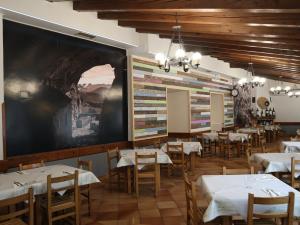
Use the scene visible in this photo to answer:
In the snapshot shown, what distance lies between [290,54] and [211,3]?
3.72 m

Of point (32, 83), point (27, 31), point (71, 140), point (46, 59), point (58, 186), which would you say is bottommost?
point (58, 186)

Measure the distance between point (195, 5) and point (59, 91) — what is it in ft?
10.3

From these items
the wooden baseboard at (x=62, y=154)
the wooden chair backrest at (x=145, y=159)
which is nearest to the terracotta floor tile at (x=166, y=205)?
the wooden chair backrest at (x=145, y=159)

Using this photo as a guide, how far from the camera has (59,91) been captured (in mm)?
5809

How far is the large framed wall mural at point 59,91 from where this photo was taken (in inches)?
196

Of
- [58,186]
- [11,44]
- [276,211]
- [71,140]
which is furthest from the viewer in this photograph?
[71,140]

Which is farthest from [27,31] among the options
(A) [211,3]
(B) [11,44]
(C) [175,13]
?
(A) [211,3]

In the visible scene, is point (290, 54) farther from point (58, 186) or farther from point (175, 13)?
point (58, 186)

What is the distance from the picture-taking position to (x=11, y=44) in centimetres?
494

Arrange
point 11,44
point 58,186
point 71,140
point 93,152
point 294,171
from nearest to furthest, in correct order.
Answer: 1. point 58,186
2. point 294,171
3. point 11,44
4. point 71,140
5. point 93,152

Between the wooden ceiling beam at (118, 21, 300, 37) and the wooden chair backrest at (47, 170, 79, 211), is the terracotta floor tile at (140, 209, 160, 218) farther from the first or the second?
the wooden ceiling beam at (118, 21, 300, 37)

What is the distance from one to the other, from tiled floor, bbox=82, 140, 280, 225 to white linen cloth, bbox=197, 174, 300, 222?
42.6 inches

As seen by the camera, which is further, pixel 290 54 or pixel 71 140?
pixel 290 54

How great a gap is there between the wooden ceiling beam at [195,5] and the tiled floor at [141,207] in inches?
119
